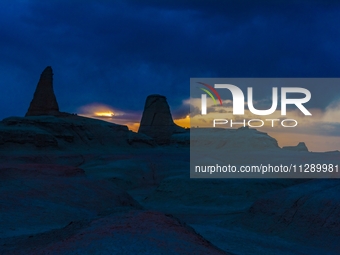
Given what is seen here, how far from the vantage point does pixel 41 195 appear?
17.3 metres

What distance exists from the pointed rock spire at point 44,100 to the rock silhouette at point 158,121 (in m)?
19.9

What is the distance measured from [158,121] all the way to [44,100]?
22548mm

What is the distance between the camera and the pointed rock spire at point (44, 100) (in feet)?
202

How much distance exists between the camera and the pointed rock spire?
202ft

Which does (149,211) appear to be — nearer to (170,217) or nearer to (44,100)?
(170,217)

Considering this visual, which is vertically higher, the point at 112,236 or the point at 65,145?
A: the point at 65,145

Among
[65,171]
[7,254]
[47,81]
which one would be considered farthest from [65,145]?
[7,254]

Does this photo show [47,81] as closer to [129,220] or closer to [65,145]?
[65,145]

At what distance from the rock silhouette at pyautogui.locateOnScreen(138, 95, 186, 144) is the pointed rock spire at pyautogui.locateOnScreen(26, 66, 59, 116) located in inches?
783

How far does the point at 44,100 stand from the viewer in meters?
62.0

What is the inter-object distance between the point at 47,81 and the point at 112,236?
194 feet

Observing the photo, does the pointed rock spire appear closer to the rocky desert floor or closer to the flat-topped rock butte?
the flat-topped rock butte

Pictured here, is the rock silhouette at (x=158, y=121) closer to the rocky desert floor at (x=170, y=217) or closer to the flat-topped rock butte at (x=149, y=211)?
the flat-topped rock butte at (x=149, y=211)

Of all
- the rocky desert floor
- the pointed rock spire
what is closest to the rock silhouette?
the pointed rock spire
